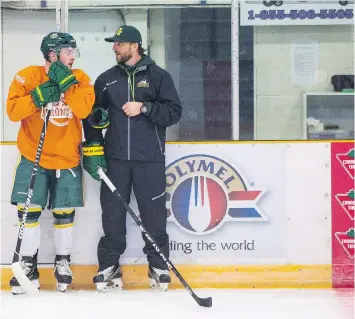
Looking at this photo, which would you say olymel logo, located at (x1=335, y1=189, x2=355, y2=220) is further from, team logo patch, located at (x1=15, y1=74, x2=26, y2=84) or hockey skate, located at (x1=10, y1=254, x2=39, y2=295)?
team logo patch, located at (x1=15, y1=74, x2=26, y2=84)

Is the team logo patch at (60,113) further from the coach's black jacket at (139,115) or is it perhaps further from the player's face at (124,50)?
A: the player's face at (124,50)

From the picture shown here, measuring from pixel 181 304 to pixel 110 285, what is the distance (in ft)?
1.53

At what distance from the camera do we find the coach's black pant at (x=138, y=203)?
4.66 m

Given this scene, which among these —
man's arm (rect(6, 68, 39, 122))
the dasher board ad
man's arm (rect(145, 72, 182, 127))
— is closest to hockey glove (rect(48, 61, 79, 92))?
man's arm (rect(6, 68, 39, 122))

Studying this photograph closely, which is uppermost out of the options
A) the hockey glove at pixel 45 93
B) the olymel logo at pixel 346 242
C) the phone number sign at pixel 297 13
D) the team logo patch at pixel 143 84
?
the phone number sign at pixel 297 13

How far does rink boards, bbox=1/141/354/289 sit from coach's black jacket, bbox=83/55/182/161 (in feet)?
0.72

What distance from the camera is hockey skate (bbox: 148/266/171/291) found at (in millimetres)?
4676

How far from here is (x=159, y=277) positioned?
4680 mm

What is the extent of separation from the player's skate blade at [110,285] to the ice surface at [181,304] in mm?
43

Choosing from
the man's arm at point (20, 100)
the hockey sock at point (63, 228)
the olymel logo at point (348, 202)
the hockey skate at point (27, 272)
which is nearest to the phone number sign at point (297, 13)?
the olymel logo at point (348, 202)

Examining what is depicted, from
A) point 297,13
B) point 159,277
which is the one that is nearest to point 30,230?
point 159,277

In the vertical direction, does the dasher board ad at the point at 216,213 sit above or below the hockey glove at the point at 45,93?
below

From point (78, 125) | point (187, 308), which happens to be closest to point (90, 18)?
point (78, 125)

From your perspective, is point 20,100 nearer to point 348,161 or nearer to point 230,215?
A: point 230,215
